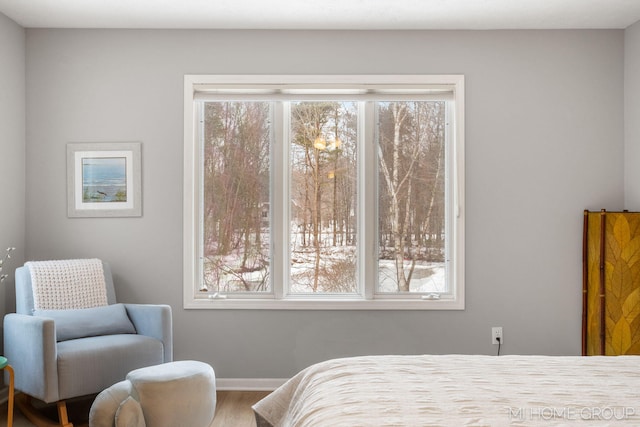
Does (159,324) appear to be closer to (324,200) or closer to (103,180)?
(103,180)

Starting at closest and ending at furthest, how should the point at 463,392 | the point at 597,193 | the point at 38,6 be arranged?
1. the point at 463,392
2. the point at 38,6
3. the point at 597,193

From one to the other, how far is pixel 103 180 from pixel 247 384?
1.78m

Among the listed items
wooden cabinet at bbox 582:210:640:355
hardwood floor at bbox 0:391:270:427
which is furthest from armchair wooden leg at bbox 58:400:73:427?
wooden cabinet at bbox 582:210:640:355

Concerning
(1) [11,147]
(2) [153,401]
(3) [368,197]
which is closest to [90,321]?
(2) [153,401]

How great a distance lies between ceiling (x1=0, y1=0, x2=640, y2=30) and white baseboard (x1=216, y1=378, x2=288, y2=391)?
8.21 ft

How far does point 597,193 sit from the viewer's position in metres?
3.85

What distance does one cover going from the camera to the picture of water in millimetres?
3854

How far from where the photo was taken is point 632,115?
3762 millimetres

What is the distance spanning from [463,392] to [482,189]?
235 centimetres

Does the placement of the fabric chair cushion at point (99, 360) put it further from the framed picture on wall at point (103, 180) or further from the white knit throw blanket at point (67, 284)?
the framed picture on wall at point (103, 180)

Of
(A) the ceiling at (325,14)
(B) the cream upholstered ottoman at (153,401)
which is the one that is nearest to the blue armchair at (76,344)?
(B) the cream upholstered ottoman at (153,401)

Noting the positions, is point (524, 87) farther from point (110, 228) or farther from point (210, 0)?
point (110, 228)

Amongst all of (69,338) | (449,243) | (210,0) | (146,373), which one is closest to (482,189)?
(449,243)

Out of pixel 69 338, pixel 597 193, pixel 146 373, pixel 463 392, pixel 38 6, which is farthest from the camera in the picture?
pixel 597 193
